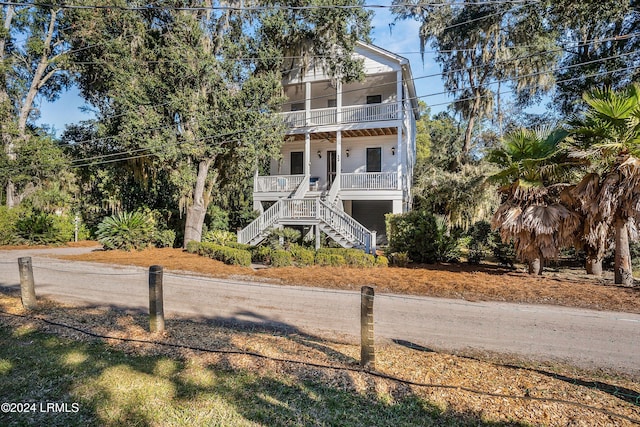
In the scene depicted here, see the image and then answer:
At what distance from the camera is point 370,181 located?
16.2 m

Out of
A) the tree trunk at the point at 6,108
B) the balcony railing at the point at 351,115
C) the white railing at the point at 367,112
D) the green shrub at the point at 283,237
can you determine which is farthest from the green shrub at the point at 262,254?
the tree trunk at the point at 6,108

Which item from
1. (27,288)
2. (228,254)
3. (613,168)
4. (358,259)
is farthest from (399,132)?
(27,288)

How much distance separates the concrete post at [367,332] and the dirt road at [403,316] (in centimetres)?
149

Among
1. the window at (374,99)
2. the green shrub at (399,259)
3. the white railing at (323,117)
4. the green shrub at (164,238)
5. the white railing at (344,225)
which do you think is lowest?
the green shrub at (399,259)

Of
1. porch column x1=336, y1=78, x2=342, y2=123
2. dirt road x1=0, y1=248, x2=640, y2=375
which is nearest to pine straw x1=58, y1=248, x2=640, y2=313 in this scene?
dirt road x1=0, y1=248, x2=640, y2=375

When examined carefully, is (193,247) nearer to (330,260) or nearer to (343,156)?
(330,260)

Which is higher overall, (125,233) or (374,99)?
(374,99)

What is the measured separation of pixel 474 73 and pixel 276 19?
426 inches

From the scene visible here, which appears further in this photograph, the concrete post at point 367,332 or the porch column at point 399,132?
the porch column at point 399,132

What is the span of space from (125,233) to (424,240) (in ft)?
42.1

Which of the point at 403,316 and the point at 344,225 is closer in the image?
the point at 403,316

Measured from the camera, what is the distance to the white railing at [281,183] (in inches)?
671

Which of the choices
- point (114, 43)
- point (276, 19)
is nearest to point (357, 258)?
point (276, 19)

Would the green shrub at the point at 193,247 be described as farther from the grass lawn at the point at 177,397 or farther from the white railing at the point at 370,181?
the grass lawn at the point at 177,397
